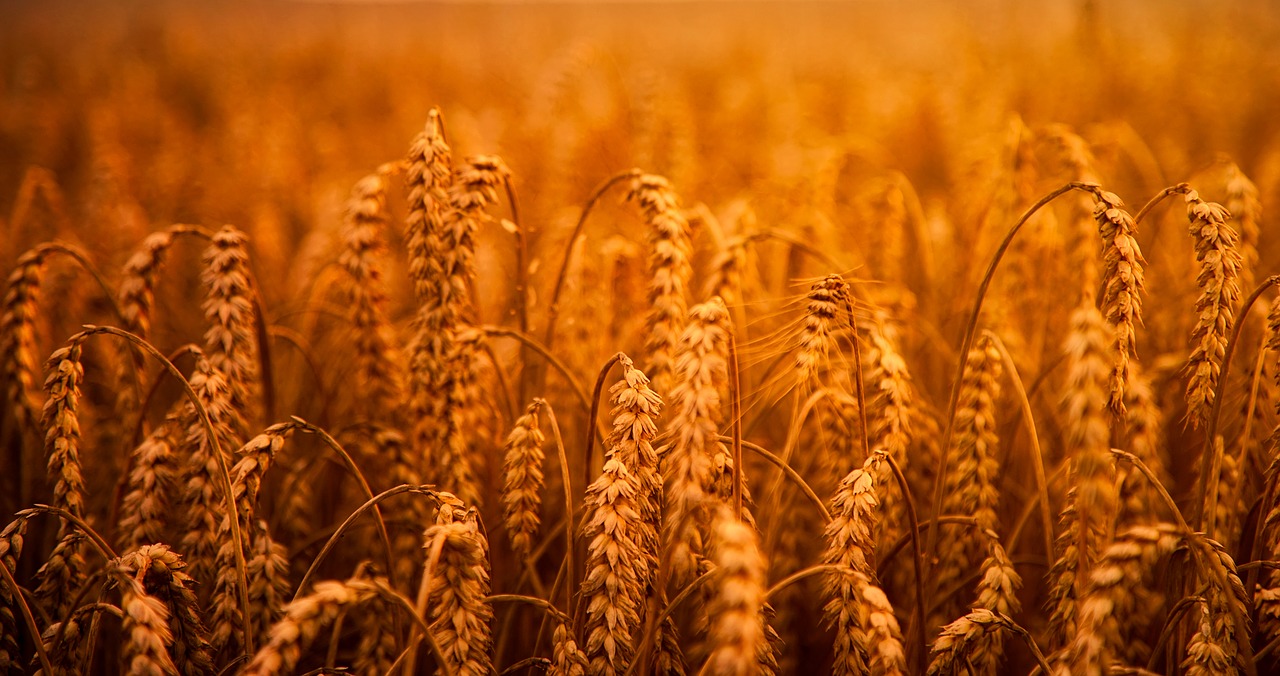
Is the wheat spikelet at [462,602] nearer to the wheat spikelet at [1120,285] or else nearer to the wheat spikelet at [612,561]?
the wheat spikelet at [612,561]

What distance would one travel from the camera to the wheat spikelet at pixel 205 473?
156 centimetres

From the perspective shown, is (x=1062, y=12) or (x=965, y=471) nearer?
(x=965, y=471)

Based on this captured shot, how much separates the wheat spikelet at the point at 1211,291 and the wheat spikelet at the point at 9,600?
2111mm

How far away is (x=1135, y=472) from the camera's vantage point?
63.5 inches

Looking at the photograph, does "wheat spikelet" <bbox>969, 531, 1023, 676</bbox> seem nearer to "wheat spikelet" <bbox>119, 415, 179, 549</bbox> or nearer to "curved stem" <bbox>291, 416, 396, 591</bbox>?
"curved stem" <bbox>291, 416, 396, 591</bbox>

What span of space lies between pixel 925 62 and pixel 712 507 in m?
9.71

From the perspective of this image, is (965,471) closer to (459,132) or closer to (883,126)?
(459,132)

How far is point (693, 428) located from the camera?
3.84 ft

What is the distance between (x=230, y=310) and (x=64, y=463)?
42 centimetres

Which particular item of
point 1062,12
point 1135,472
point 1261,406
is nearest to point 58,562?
point 1135,472

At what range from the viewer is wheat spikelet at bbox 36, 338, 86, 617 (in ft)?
4.80

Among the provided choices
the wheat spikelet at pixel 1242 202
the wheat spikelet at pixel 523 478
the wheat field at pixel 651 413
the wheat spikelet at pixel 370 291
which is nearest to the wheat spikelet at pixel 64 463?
the wheat field at pixel 651 413

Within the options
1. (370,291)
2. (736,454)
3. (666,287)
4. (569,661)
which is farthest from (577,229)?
(569,661)

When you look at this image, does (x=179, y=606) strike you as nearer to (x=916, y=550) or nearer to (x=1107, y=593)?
(x=916, y=550)
